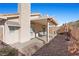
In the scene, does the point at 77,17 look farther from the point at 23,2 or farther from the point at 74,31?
the point at 23,2

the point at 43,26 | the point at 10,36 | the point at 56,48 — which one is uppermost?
the point at 43,26

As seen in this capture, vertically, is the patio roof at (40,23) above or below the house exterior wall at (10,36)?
above

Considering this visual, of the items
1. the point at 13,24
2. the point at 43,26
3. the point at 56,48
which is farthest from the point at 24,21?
the point at 56,48

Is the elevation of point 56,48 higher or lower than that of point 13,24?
lower

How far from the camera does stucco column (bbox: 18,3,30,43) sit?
4.94 meters

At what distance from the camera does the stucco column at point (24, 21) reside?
16.2 ft

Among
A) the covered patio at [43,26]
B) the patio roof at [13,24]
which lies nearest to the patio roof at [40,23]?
the covered patio at [43,26]

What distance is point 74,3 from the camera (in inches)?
191

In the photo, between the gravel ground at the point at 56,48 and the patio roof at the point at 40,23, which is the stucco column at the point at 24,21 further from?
the gravel ground at the point at 56,48

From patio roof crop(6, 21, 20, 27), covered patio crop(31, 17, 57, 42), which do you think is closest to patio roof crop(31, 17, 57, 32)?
covered patio crop(31, 17, 57, 42)

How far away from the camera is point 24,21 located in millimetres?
4980

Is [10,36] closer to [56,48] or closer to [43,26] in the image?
[43,26]

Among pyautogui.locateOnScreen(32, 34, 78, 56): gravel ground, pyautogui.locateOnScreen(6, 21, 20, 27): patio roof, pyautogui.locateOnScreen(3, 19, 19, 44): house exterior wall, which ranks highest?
pyautogui.locateOnScreen(6, 21, 20, 27): patio roof

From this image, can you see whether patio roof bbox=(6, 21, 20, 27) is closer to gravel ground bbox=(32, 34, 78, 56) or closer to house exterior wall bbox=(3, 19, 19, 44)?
house exterior wall bbox=(3, 19, 19, 44)
